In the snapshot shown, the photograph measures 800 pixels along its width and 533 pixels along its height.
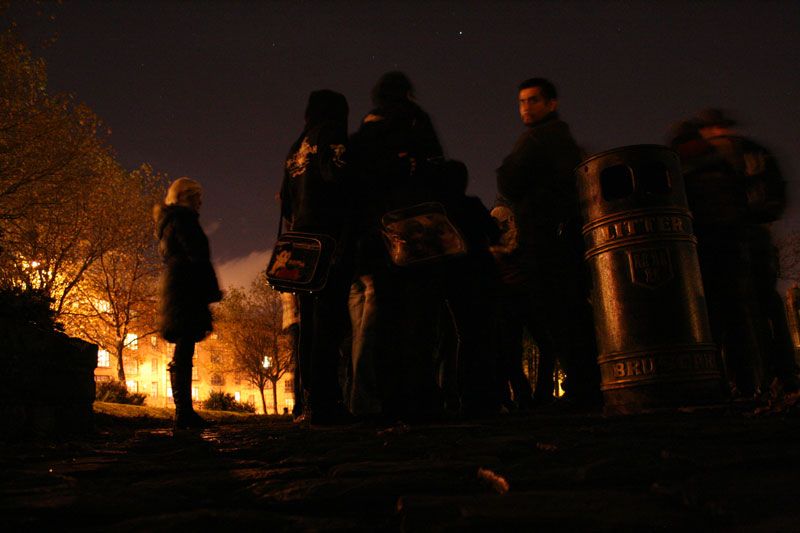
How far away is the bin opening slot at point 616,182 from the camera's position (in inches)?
177

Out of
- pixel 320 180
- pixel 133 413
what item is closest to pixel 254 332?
pixel 133 413

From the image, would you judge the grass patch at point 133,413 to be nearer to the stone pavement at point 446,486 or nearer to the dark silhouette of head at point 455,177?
the dark silhouette of head at point 455,177

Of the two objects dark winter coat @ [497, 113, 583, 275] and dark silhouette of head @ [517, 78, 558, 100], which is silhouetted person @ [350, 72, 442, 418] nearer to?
dark winter coat @ [497, 113, 583, 275]

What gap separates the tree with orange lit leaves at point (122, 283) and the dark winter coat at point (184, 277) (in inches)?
960

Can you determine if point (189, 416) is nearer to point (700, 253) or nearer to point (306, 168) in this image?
point (306, 168)

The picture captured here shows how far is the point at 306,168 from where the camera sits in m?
5.01

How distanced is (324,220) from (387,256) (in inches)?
26.9

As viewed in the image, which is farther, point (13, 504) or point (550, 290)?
point (550, 290)

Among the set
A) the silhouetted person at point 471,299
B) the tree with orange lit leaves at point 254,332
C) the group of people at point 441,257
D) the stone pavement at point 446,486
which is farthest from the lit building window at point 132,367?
the stone pavement at point 446,486

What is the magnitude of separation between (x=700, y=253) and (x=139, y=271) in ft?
99.3

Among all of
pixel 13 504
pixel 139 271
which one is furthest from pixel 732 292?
pixel 139 271

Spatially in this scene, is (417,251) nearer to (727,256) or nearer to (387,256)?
(387,256)

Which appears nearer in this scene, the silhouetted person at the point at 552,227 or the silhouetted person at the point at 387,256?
the silhouetted person at the point at 387,256

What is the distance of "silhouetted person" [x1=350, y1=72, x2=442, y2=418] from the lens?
4.16m
